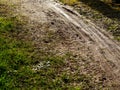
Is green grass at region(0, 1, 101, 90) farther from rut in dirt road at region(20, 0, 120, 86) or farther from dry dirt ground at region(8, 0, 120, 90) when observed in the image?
rut in dirt road at region(20, 0, 120, 86)

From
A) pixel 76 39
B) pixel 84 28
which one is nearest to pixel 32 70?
pixel 76 39

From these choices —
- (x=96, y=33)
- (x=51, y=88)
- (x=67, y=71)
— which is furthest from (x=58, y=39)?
(x=51, y=88)

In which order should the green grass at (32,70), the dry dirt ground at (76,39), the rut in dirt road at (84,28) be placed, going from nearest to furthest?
the green grass at (32,70) < the dry dirt ground at (76,39) < the rut in dirt road at (84,28)

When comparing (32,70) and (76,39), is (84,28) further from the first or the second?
(32,70)

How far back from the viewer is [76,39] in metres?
16.6

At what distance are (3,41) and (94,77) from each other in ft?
17.8

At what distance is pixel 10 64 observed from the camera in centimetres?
1343

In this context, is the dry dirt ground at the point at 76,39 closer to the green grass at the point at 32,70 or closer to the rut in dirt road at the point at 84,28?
the rut in dirt road at the point at 84,28

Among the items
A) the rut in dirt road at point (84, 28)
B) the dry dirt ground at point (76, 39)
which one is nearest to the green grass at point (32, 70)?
the dry dirt ground at point (76, 39)

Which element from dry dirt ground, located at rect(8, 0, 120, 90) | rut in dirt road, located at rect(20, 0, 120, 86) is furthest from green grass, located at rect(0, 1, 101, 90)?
rut in dirt road, located at rect(20, 0, 120, 86)

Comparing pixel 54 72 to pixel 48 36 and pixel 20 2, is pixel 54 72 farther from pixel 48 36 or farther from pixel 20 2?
pixel 20 2

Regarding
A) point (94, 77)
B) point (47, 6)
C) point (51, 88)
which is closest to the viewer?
point (51, 88)

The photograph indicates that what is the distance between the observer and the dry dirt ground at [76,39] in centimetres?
1334

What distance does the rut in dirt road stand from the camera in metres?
14.0
